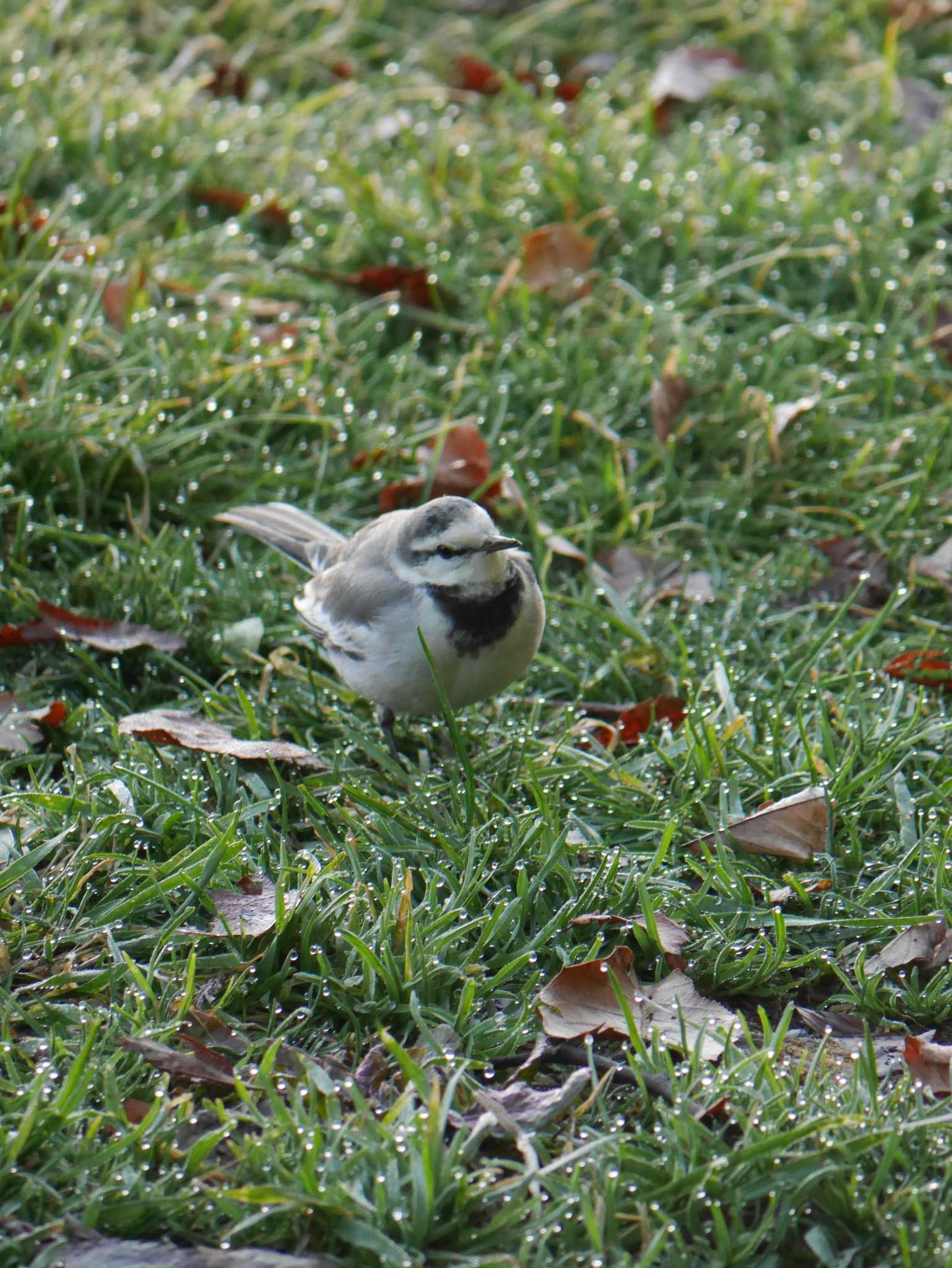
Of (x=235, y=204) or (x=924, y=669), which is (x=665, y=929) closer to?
(x=924, y=669)

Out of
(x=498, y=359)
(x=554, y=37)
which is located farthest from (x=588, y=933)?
(x=554, y=37)

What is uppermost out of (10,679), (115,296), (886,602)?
(115,296)

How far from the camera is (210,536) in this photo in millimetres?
5109

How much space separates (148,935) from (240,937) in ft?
0.76

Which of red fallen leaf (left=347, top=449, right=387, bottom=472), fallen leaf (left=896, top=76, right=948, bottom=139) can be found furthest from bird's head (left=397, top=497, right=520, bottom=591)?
fallen leaf (left=896, top=76, right=948, bottom=139)

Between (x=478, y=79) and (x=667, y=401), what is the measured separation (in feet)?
9.22

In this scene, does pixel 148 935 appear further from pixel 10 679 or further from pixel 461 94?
pixel 461 94

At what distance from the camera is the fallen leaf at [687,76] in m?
7.14

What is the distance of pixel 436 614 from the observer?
401cm

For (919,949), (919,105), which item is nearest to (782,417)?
(919,949)

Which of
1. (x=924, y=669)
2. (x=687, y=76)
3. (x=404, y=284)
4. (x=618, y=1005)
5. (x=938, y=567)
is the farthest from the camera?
(x=687, y=76)

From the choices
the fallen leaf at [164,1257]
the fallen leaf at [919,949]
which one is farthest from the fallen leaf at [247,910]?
the fallen leaf at [919,949]

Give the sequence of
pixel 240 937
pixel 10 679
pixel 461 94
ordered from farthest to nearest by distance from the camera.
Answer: pixel 461 94 → pixel 10 679 → pixel 240 937

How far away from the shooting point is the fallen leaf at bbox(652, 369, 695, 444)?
542 centimetres
